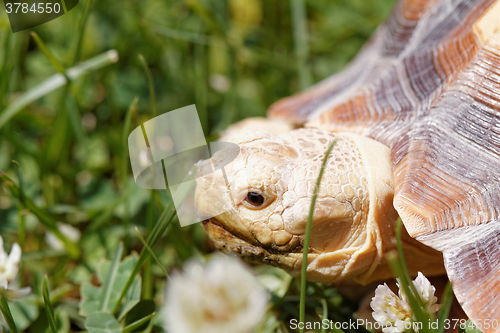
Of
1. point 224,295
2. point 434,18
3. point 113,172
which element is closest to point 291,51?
point 434,18

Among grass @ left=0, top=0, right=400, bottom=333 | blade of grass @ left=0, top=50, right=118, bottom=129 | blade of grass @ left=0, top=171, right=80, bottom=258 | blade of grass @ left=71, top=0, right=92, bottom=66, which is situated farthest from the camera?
blade of grass @ left=0, top=50, right=118, bottom=129

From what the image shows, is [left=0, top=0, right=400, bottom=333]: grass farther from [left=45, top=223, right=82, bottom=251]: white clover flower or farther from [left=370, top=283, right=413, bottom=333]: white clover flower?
[left=370, top=283, right=413, bottom=333]: white clover flower

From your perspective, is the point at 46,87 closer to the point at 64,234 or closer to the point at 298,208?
the point at 64,234

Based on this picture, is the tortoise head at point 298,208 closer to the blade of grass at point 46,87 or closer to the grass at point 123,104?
the grass at point 123,104

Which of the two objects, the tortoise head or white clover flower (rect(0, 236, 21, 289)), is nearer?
white clover flower (rect(0, 236, 21, 289))

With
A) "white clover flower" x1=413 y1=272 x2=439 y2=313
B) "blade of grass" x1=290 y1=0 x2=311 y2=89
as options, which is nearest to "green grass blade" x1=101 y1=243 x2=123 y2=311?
"white clover flower" x1=413 y1=272 x2=439 y2=313

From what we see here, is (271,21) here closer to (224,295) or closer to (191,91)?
(191,91)

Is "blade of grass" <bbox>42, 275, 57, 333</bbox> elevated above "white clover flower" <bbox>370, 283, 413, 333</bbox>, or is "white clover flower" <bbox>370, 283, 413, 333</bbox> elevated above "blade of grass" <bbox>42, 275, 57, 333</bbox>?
"white clover flower" <bbox>370, 283, 413, 333</bbox>
